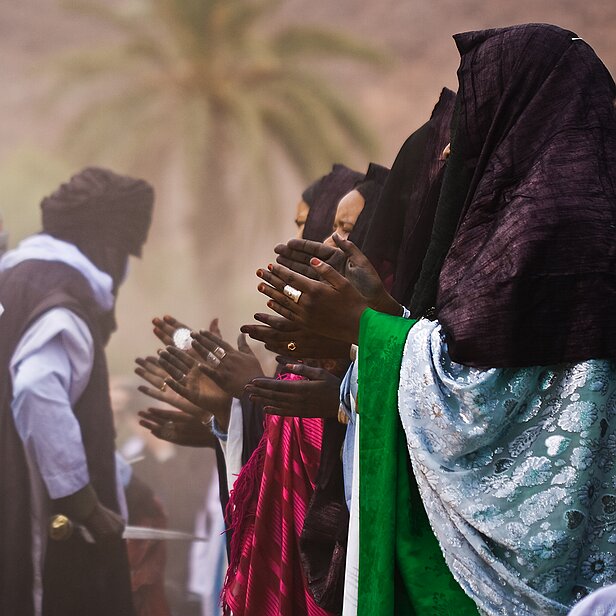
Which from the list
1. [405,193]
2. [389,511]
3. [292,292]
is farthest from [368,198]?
Answer: [389,511]

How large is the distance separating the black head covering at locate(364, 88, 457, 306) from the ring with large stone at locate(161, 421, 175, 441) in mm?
1023

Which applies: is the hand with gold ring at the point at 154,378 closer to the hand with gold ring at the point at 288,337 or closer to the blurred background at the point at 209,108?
the blurred background at the point at 209,108

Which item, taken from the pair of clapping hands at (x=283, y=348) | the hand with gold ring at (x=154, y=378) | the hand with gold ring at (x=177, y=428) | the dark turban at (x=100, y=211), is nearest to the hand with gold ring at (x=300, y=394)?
the pair of clapping hands at (x=283, y=348)

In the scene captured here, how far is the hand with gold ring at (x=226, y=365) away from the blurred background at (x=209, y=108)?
1.50 ft

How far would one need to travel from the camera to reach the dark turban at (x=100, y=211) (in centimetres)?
333

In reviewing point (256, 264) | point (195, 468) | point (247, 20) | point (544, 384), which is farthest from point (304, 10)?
point (544, 384)

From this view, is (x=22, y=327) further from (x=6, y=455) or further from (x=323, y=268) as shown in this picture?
(x=323, y=268)

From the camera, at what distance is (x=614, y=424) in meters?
1.55

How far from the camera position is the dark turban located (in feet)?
10.9

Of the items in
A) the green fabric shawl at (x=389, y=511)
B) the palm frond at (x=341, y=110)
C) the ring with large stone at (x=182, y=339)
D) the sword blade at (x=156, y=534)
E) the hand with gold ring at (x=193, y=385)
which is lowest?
the sword blade at (x=156, y=534)

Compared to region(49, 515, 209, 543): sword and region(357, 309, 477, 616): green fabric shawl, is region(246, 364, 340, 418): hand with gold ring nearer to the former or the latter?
region(357, 309, 477, 616): green fabric shawl

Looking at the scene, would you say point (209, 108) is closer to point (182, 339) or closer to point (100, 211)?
point (100, 211)

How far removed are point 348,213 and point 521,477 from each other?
4.30 feet

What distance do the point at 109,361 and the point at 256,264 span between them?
60 centimetres
